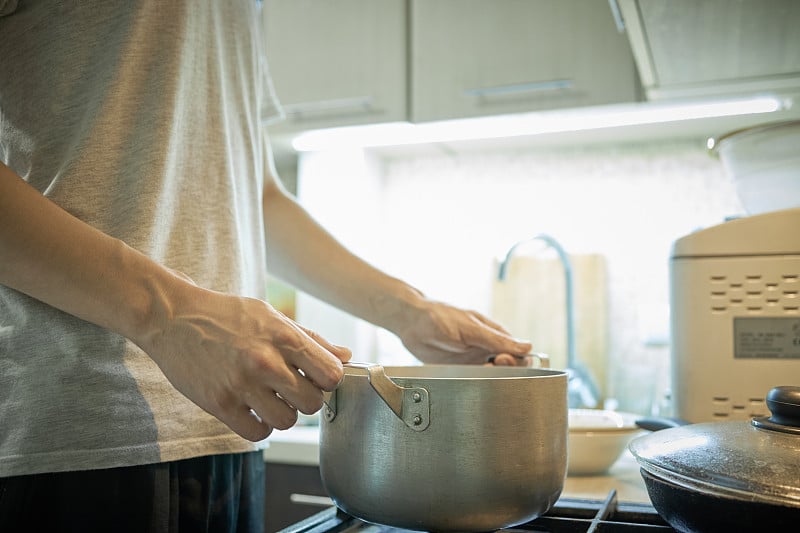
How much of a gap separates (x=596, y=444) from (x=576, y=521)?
36 centimetres

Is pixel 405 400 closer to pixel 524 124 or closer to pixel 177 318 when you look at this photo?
A: pixel 177 318

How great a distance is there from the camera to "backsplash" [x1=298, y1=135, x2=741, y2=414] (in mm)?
1754

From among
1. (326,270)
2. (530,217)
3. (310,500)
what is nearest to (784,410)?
(326,270)

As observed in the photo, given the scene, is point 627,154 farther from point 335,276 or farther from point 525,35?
point 335,276

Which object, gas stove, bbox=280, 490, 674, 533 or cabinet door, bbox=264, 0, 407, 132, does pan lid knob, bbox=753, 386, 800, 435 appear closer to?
gas stove, bbox=280, 490, 674, 533

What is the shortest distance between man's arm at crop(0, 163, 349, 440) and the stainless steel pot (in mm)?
40

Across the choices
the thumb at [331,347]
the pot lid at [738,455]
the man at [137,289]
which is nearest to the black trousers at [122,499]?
the man at [137,289]

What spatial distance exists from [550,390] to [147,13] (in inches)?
19.9

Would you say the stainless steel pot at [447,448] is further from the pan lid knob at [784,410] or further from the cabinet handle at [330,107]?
the cabinet handle at [330,107]

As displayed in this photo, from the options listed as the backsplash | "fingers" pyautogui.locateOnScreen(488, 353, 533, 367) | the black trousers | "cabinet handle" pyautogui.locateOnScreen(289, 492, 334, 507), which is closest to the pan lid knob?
"fingers" pyautogui.locateOnScreen(488, 353, 533, 367)

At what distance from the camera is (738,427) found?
583 millimetres

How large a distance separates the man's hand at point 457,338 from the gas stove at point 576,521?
170mm

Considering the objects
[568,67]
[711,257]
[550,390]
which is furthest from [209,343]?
[568,67]

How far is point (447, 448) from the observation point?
47 cm
